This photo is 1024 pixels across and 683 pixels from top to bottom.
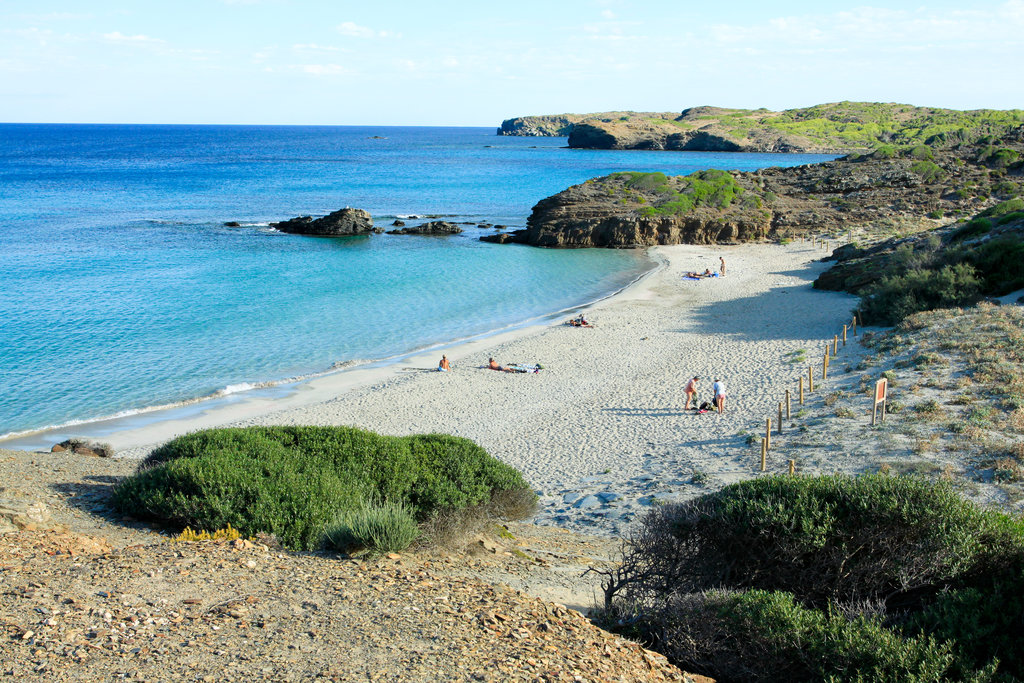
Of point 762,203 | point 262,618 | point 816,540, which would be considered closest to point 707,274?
point 762,203

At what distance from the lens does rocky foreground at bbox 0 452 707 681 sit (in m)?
5.17

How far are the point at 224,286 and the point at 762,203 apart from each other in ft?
121

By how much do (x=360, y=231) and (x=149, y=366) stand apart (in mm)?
30983

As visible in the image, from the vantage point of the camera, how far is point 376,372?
23312mm

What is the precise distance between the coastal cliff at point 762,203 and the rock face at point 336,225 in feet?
31.5

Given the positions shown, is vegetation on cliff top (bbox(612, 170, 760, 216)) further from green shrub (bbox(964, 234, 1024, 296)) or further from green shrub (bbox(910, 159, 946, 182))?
green shrub (bbox(964, 234, 1024, 296))

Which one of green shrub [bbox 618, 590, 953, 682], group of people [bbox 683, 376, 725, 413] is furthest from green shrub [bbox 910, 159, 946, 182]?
green shrub [bbox 618, 590, 953, 682]

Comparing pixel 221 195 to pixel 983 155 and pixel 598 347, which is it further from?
pixel 983 155

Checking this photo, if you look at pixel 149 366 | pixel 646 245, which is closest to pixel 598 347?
pixel 149 366

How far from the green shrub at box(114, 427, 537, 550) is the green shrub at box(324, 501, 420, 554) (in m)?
0.37

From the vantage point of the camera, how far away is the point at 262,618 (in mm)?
5906

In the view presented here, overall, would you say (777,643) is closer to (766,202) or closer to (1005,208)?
(1005,208)

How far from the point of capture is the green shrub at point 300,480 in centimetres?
816

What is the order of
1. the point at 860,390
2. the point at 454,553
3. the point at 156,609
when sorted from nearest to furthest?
the point at 156,609 < the point at 454,553 < the point at 860,390
